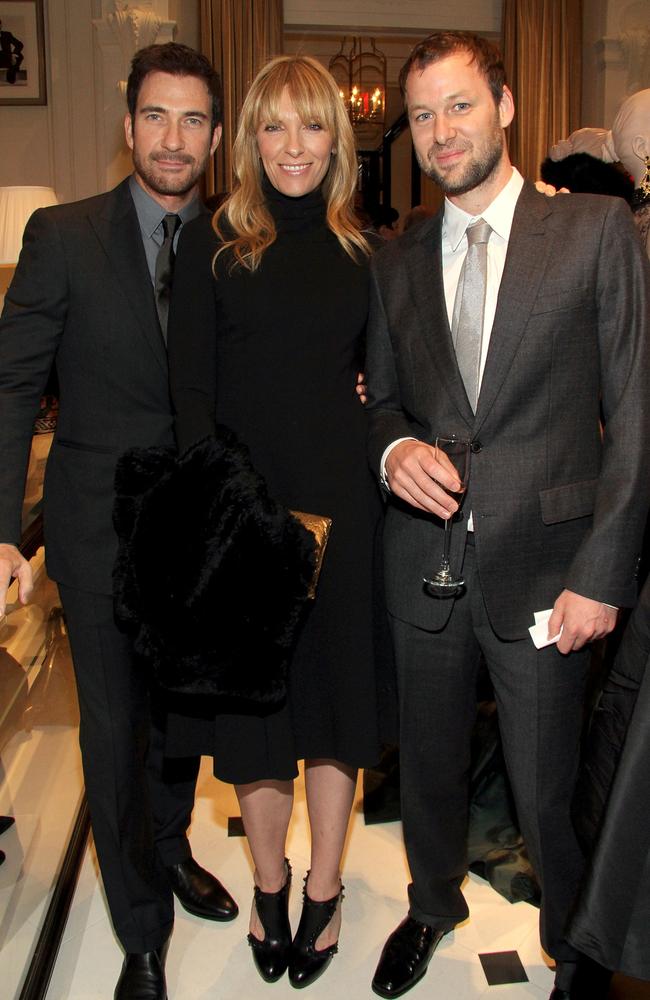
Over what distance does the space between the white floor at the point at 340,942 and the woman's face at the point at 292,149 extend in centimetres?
176

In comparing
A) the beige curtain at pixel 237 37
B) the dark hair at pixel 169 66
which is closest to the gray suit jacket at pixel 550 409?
the dark hair at pixel 169 66

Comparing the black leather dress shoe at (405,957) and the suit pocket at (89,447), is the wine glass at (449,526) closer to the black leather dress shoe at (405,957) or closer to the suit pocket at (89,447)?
the suit pocket at (89,447)

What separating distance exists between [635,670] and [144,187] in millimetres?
1392

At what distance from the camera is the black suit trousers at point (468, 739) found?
188 centimetres

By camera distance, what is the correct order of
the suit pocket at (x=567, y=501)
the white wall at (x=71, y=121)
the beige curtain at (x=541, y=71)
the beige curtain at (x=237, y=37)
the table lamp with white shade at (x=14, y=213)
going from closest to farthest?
the suit pocket at (x=567, y=501) → the table lamp with white shade at (x=14, y=213) → the white wall at (x=71, y=121) → the beige curtain at (x=237, y=37) → the beige curtain at (x=541, y=71)

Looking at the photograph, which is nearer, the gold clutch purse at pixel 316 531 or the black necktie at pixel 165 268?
the gold clutch purse at pixel 316 531

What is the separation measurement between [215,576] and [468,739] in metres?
0.75

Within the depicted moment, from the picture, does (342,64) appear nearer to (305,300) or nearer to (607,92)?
(607,92)

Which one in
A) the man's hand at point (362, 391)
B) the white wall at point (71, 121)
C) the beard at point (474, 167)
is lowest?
the man's hand at point (362, 391)

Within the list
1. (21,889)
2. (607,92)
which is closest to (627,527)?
(21,889)

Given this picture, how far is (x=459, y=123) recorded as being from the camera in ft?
6.01

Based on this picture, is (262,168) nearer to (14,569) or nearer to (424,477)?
(424,477)

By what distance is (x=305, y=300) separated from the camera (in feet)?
6.54

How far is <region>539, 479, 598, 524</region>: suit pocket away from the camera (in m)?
1.81
